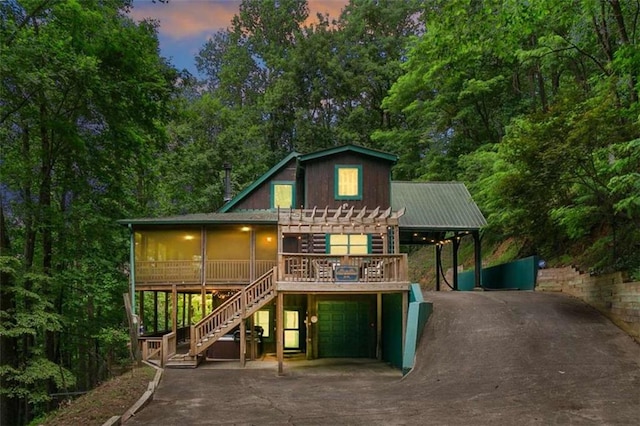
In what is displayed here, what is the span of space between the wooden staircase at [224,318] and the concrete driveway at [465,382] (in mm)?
707

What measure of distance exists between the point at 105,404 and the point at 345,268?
7550mm

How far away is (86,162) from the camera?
19906 millimetres

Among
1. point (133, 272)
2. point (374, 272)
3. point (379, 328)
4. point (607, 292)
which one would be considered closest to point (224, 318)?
point (133, 272)

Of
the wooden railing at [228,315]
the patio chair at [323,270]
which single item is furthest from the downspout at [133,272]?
the patio chair at [323,270]

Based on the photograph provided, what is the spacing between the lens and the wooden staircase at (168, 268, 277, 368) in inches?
635

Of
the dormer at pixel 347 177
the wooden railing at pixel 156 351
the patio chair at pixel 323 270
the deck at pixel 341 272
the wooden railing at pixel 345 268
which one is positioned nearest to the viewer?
the deck at pixel 341 272

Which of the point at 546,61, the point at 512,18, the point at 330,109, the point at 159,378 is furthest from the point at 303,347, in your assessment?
the point at 330,109

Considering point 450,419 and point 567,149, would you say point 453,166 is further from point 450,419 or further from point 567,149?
point 450,419

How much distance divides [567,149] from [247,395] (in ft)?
34.8

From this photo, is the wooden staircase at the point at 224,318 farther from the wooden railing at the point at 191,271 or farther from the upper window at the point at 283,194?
the upper window at the point at 283,194

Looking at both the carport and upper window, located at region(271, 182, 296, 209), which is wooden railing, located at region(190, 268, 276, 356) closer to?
upper window, located at region(271, 182, 296, 209)

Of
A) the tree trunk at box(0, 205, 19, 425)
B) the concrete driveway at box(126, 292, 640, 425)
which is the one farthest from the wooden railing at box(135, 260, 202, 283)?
the tree trunk at box(0, 205, 19, 425)

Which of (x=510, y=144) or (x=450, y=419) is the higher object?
(x=510, y=144)

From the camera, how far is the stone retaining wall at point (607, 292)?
13.3 meters
